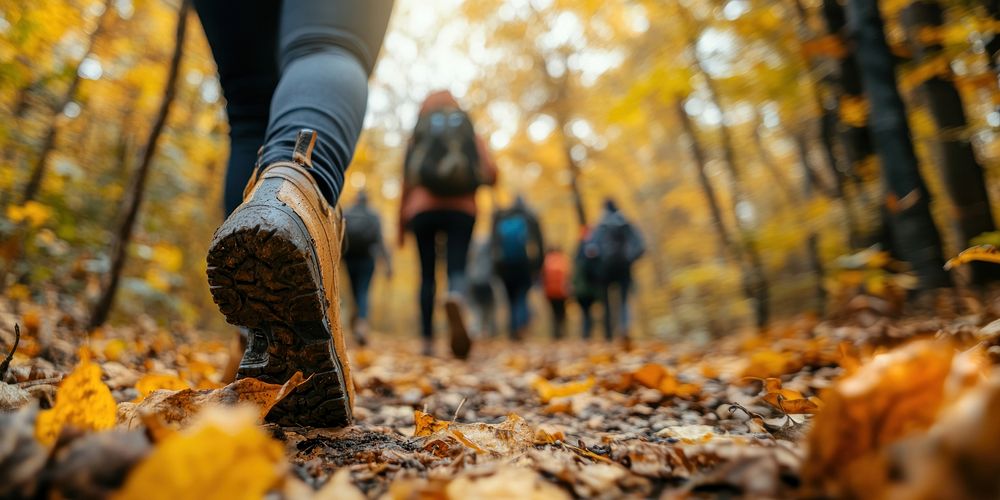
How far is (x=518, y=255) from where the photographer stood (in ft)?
24.3

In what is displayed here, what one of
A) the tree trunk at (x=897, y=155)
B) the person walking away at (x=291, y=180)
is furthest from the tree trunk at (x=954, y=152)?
the person walking away at (x=291, y=180)

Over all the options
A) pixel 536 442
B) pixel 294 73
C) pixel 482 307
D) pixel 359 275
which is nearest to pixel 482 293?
pixel 482 307

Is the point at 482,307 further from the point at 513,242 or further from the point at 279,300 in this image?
the point at 279,300

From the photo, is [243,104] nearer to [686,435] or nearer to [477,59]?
[686,435]

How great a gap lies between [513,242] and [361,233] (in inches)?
85.7

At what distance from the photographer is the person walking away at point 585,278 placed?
7.90m

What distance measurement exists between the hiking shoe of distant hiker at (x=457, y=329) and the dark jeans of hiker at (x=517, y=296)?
3.97 metres

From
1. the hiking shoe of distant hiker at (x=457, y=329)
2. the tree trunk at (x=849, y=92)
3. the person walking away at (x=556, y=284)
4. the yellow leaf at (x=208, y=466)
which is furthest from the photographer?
the person walking away at (x=556, y=284)

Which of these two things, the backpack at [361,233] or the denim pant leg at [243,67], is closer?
the denim pant leg at [243,67]

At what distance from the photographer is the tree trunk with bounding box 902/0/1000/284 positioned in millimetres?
3445

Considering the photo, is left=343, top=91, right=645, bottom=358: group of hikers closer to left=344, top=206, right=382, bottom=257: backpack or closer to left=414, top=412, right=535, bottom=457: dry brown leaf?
left=344, top=206, right=382, bottom=257: backpack

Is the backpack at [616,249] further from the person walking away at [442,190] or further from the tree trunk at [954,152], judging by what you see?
the tree trunk at [954,152]

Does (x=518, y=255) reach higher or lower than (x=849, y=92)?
lower

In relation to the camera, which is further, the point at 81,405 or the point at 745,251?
the point at 745,251
